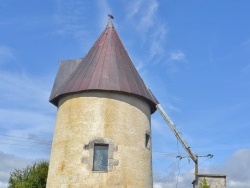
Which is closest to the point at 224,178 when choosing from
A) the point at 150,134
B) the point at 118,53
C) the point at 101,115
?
the point at 150,134

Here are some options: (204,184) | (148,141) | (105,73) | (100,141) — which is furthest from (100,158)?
(204,184)

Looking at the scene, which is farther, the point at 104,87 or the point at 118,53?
the point at 118,53

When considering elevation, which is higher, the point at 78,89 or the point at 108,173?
the point at 78,89

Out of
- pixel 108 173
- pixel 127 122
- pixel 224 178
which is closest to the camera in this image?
pixel 108 173

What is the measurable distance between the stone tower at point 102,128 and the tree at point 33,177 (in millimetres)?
7598

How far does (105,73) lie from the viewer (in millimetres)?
15188

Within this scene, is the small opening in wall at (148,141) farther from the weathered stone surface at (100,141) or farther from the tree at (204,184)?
the tree at (204,184)

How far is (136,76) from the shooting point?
53.4ft

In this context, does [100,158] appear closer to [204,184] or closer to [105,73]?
[105,73]

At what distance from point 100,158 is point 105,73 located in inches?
→ 130

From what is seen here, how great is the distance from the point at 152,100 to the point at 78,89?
3061mm

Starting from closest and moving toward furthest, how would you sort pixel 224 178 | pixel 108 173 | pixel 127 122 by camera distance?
pixel 108 173 → pixel 127 122 → pixel 224 178

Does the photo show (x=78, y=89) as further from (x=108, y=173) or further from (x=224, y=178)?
(x=224, y=178)

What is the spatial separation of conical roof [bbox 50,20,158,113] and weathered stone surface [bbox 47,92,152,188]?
13.3 inches
